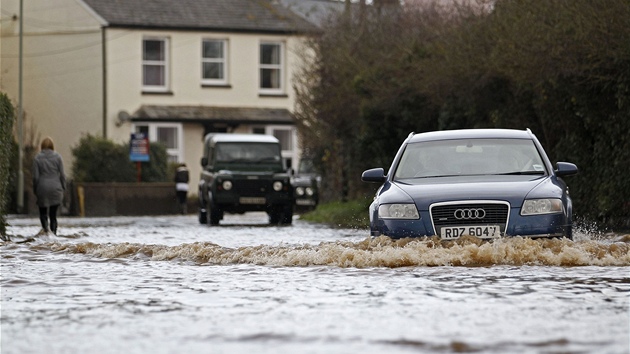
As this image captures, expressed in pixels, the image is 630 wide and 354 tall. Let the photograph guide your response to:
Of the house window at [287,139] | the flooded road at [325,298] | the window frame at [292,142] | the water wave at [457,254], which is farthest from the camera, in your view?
the house window at [287,139]

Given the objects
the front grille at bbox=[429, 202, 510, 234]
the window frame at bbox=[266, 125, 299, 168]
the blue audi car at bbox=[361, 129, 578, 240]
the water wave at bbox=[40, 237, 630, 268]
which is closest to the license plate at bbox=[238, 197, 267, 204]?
the blue audi car at bbox=[361, 129, 578, 240]

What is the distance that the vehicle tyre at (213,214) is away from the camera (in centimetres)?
3238

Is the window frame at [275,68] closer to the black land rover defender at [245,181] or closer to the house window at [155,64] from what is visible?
the house window at [155,64]

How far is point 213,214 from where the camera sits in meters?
32.5

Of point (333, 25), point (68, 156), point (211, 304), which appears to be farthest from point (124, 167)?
point (211, 304)

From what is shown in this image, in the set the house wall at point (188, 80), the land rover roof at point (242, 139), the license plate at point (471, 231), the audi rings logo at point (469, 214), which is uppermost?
the house wall at point (188, 80)

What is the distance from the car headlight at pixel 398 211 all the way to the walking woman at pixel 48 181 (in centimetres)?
1128

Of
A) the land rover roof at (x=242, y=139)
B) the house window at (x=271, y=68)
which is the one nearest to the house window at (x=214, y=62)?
the house window at (x=271, y=68)

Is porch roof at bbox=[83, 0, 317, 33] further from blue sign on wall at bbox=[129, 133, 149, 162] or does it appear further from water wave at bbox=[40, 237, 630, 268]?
water wave at bbox=[40, 237, 630, 268]

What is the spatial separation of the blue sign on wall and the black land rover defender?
A: 12.8m

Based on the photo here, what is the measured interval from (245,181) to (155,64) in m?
24.0

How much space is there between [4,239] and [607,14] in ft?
32.5

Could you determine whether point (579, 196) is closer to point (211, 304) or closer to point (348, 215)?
point (348, 215)

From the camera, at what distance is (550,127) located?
1034 inches
